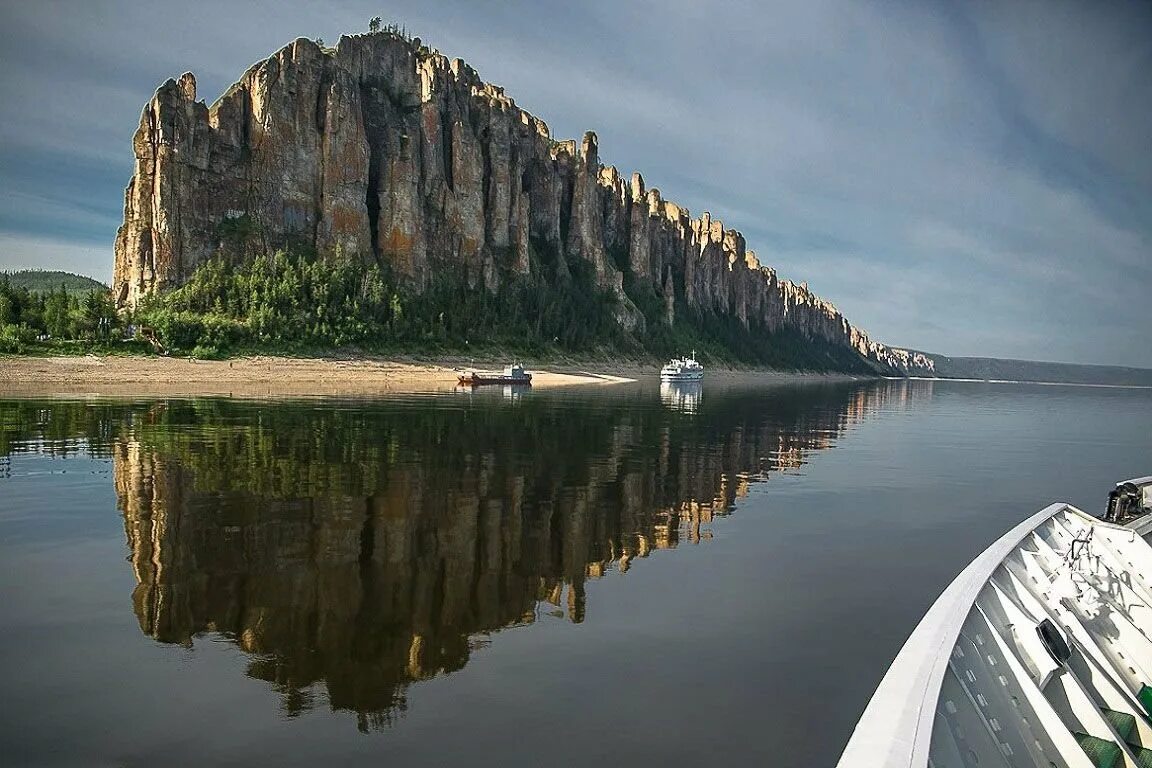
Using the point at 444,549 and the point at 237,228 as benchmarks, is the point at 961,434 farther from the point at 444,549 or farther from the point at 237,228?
the point at 237,228

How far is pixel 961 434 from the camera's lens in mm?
46719

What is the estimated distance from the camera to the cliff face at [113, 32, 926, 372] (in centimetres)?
10494

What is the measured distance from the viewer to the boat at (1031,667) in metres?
4.68

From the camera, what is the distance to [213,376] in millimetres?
70312

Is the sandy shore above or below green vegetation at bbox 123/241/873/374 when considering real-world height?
below

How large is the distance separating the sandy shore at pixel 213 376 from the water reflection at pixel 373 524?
21.3 metres

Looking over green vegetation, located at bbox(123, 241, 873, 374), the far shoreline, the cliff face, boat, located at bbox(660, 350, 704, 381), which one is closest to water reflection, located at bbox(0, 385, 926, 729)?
the far shoreline

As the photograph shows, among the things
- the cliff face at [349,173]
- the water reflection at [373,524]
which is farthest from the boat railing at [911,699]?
the cliff face at [349,173]

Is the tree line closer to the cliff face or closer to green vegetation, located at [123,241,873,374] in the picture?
green vegetation, located at [123,241,873,374]

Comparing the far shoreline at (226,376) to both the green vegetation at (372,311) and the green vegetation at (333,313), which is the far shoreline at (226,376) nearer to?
the green vegetation at (333,313)

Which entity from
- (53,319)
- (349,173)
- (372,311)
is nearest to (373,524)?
(53,319)

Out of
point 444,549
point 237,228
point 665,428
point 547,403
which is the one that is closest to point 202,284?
point 237,228

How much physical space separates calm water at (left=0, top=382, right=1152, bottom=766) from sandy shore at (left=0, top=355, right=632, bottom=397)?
1298 inches

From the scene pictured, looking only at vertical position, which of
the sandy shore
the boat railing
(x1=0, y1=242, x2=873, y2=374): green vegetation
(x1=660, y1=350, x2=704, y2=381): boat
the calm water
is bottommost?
the calm water
